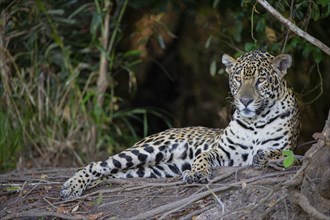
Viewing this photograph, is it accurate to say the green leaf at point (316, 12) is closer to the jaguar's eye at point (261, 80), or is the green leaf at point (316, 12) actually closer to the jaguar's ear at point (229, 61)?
the jaguar's eye at point (261, 80)

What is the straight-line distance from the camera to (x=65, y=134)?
486 inches

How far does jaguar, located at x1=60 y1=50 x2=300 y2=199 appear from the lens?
8492 millimetres

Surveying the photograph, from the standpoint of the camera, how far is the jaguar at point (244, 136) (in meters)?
8.49

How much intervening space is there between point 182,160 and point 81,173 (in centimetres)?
129

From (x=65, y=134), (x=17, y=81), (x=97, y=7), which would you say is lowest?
(x=65, y=134)

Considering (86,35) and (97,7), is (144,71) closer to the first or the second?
(86,35)

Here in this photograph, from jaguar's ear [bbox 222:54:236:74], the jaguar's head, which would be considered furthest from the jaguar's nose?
jaguar's ear [bbox 222:54:236:74]

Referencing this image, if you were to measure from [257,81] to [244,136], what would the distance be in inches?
27.0

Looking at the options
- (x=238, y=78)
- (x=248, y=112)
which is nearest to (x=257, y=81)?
(x=238, y=78)

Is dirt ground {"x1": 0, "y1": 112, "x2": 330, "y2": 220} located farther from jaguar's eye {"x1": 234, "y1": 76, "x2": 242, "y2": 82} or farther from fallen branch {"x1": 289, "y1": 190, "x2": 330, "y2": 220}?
jaguar's eye {"x1": 234, "y1": 76, "x2": 242, "y2": 82}

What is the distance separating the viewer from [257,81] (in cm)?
858

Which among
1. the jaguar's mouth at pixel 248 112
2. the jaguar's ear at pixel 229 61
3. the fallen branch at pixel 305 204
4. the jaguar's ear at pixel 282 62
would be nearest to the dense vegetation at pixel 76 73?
the jaguar's ear at pixel 229 61

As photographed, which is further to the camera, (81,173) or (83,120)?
(83,120)

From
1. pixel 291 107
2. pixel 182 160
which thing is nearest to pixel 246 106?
pixel 291 107
